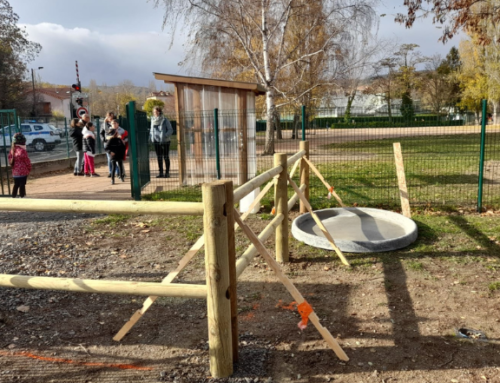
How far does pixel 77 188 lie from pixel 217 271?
9.64 metres

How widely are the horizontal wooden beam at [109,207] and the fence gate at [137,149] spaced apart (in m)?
6.32

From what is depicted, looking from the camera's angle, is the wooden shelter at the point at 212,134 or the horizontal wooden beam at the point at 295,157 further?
the wooden shelter at the point at 212,134

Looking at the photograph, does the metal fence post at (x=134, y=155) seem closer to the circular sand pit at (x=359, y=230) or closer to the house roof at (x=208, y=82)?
the house roof at (x=208, y=82)

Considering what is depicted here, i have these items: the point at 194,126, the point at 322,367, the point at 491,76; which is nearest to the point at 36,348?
the point at 322,367

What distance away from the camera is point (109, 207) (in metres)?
2.88

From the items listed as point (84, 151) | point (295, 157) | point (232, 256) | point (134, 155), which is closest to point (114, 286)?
point (232, 256)

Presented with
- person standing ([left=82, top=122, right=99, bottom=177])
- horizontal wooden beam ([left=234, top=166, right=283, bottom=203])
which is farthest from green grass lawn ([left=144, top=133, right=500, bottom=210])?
horizontal wooden beam ([left=234, top=166, right=283, bottom=203])

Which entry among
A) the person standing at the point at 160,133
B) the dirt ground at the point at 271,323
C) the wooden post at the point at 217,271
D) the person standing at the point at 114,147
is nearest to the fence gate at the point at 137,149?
the person standing at the point at 160,133

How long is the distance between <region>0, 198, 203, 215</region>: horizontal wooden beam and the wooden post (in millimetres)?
109

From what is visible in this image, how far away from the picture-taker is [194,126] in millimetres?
11188

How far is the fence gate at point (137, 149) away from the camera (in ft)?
29.9

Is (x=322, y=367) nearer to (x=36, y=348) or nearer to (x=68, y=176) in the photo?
(x=36, y=348)

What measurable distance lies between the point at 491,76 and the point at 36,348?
46.0m

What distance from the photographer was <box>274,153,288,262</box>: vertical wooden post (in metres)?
4.78
